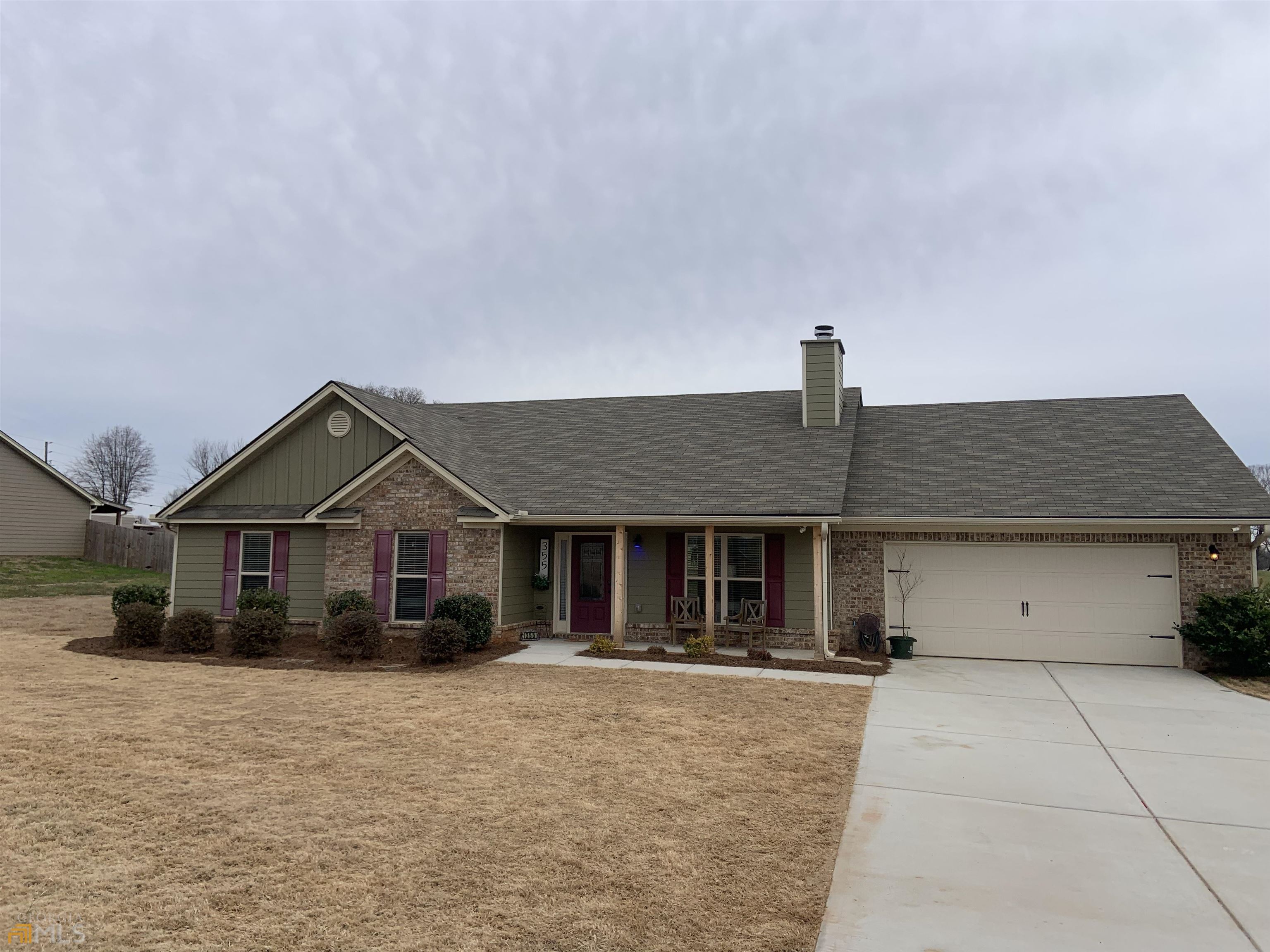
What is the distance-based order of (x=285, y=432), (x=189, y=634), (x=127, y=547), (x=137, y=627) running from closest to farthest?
(x=189, y=634) < (x=137, y=627) < (x=285, y=432) < (x=127, y=547)

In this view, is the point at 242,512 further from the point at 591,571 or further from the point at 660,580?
the point at 660,580

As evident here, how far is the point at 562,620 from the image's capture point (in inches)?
606

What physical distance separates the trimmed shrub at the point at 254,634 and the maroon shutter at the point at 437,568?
2.66m

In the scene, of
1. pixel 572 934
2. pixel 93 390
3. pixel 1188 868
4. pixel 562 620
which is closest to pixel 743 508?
pixel 562 620

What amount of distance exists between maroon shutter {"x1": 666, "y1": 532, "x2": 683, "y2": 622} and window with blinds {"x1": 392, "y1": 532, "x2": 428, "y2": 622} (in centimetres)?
462

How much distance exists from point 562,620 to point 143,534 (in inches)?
858

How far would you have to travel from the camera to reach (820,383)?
54.9 feet

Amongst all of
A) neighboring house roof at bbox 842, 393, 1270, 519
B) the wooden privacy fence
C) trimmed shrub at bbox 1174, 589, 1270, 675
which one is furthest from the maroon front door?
the wooden privacy fence

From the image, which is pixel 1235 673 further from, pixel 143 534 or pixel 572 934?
pixel 143 534

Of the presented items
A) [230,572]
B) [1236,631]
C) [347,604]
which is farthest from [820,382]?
[230,572]

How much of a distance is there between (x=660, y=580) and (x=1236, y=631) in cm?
946

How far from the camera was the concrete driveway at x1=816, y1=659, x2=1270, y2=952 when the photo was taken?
→ 3967 mm

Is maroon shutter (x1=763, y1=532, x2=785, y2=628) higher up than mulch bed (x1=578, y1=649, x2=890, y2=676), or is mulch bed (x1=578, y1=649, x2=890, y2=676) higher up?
maroon shutter (x1=763, y1=532, x2=785, y2=628)

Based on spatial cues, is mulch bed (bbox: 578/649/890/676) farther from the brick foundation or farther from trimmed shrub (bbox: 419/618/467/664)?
trimmed shrub (bbox: 419/618/467/664)
